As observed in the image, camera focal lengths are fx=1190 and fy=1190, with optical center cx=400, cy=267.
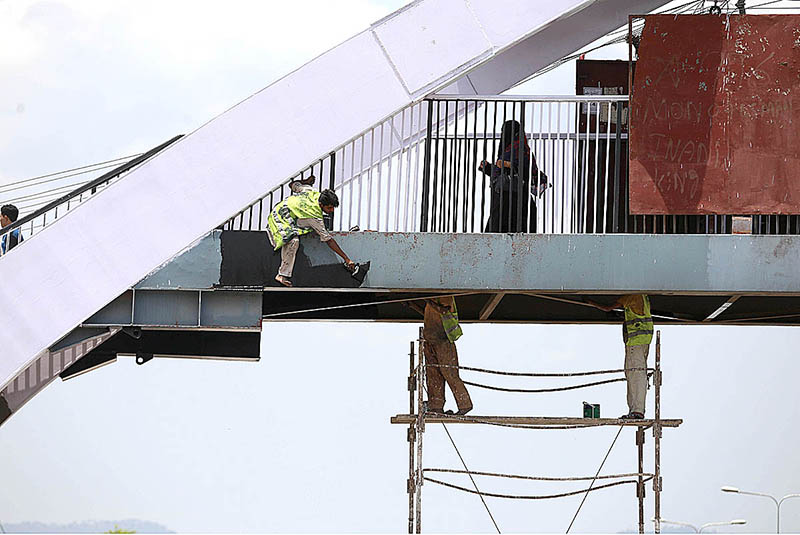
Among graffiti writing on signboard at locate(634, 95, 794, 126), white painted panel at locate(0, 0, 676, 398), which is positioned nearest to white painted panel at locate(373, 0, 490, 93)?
white painted panel at locate(0, 0, 676, 398)

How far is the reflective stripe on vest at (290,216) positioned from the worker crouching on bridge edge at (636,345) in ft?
14.8

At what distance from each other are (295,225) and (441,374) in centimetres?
356

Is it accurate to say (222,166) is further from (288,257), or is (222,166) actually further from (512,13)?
(512,13)

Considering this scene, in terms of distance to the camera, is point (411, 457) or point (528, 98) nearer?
point (528, 98)

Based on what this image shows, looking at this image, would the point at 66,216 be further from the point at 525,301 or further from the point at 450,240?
the point at 525,301

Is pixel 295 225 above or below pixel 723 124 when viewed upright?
below

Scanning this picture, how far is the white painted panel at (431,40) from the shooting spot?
554 inches

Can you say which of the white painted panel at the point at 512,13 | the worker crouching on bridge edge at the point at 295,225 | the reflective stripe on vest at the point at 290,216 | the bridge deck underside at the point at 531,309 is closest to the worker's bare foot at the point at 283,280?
the worker crouching on bridge edge at the point at 295,225

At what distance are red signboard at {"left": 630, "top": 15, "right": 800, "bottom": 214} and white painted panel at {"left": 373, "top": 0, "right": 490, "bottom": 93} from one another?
2.22m

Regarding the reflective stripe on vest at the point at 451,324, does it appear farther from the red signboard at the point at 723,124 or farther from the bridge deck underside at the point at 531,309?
the red signboard at the point at 723,124

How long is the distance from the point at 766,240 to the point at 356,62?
5.21 metres

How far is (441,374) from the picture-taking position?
16.2 metres

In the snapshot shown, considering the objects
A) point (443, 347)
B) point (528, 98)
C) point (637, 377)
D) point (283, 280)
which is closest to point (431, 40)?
point (528, 98)

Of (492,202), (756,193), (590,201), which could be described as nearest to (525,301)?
(590,201)
